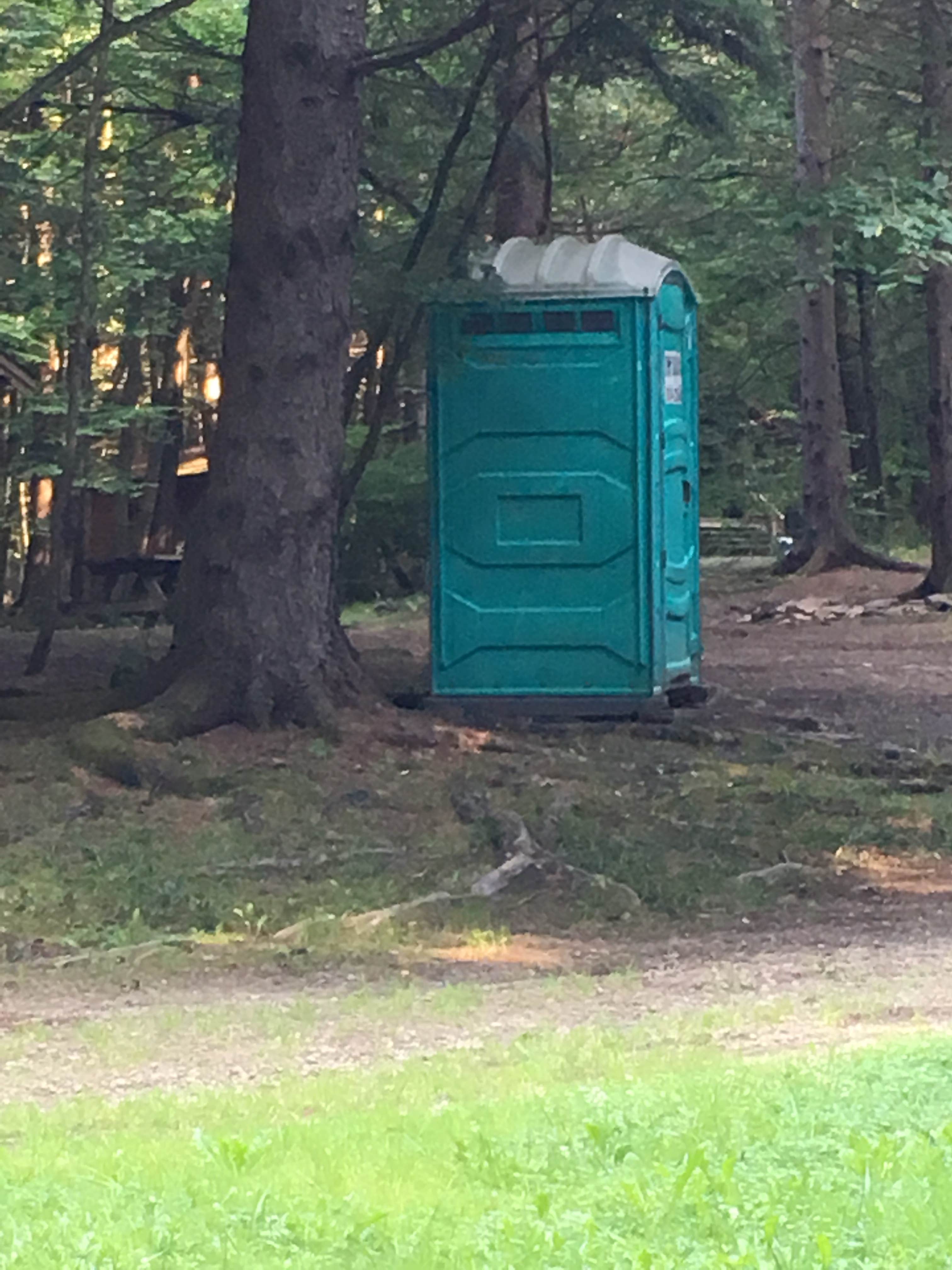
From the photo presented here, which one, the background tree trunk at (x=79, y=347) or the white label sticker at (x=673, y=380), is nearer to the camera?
the white label sticker at (x=673, y=380)

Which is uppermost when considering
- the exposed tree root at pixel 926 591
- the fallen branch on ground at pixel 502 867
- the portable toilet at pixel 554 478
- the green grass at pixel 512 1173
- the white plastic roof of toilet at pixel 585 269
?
the white plastic roof of toilet at pixel 585 269

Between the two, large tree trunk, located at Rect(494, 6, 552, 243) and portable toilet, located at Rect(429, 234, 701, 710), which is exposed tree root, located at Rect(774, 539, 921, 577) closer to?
large tree trunk, located at Rect(494, 6, 552, 243)

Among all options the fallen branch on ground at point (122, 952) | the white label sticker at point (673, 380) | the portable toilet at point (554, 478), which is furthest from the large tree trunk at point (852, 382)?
the fallen branch on ground at point (122, 952)

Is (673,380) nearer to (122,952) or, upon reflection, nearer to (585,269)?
(585,269)

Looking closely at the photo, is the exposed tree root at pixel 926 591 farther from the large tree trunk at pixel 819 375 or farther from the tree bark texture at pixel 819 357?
the tree bark texture at pixel 819 357

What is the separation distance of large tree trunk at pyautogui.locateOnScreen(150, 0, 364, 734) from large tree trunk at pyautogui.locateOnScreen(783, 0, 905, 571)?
506 inches

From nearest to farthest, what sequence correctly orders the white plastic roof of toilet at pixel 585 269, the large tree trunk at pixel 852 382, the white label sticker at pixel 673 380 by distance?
the white plastic roof of toilet at pixel 585 269 → the white label sticker at pixel 673 380 → the large tree trunk at pixel 852 382

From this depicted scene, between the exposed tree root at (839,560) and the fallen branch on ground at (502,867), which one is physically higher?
the exposed tree root at (839,560)

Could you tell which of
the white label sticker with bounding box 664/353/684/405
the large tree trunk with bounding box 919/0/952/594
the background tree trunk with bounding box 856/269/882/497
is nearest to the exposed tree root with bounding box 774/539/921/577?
the large tree trunk with bounding box 919/0/952/594

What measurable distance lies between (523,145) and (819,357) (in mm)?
11906

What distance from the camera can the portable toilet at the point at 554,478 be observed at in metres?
12.4

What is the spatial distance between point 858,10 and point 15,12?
32.1 ft

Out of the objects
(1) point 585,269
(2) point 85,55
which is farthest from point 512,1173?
(2) point 85,55

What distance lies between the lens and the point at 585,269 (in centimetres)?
1238
